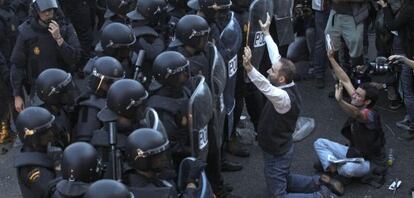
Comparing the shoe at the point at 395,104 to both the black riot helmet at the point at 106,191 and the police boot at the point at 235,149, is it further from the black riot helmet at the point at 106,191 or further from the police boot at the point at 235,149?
the black riot helmet at the point at 106,191

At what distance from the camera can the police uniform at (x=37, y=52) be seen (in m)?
6.94

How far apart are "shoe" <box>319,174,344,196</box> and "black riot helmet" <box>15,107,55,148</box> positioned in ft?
10.1

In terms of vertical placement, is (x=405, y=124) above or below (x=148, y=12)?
below

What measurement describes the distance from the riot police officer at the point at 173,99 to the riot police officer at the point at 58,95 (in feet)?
2.23

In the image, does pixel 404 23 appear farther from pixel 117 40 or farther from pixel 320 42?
pixel 117 40

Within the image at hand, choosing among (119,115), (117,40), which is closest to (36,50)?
(117,40)

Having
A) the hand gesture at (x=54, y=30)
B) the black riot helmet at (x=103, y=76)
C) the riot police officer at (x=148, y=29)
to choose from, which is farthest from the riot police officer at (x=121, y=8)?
the black riot helmet at (x=103, y=76)

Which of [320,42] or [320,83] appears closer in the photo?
[320,42]

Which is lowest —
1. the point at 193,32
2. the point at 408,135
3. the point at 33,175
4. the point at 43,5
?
the point at 408,135

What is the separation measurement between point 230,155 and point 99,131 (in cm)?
304

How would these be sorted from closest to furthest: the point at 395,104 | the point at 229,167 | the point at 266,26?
1. the point at 266,26
2. the point at 229,167
3. the point at 395,104

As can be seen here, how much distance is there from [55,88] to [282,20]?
374cm

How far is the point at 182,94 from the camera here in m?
5.50

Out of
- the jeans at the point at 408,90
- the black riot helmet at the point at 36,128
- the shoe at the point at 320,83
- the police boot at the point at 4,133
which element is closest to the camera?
the black riot helmet at the point at 36,128
